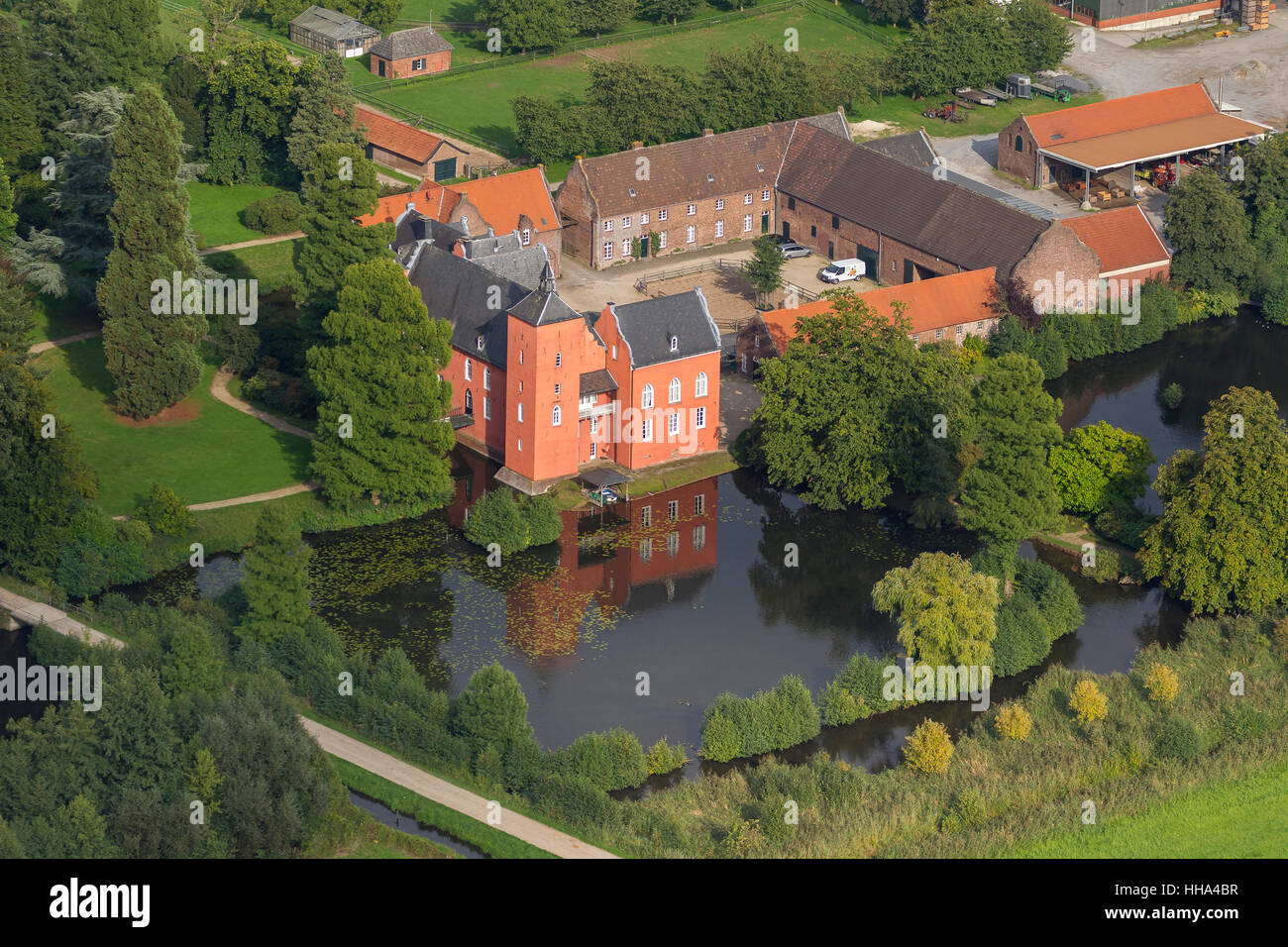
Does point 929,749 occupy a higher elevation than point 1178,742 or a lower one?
lower

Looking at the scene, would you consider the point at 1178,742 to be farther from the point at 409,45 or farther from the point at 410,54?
the point at 409,45

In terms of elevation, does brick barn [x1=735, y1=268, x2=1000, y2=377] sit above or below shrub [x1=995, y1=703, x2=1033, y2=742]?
above

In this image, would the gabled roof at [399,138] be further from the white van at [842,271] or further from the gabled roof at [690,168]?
the white van at [842,271]

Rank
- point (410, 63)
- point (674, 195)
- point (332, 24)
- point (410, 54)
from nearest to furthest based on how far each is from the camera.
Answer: point (674, 195) < point (410, 54) < point (410, 63) < point (332, 24)

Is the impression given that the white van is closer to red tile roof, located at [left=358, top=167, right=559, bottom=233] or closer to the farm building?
red tile roof, located at [left=358, top=167, right=559, bottom=233]

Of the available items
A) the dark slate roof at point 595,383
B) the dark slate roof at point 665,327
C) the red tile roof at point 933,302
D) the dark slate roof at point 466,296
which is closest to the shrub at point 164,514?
the dark slate roof at point 466,296

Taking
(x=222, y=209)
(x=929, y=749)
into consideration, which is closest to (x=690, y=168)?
(x=222, y=209)

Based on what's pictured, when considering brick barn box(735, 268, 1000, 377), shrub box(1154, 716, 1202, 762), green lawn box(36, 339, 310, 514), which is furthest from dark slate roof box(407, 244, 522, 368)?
shrub box(1154, 716, 1202, 762)
